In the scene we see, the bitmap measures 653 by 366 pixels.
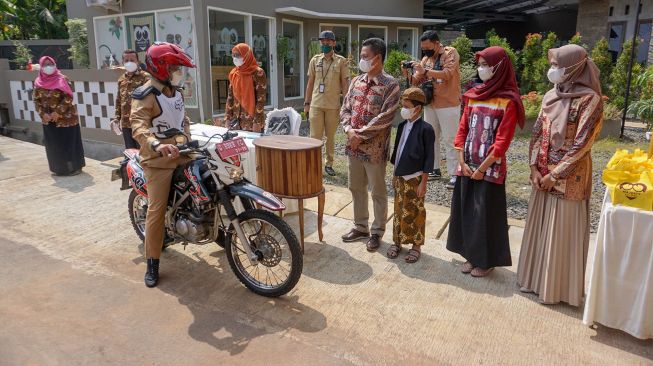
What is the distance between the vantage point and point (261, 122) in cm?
542

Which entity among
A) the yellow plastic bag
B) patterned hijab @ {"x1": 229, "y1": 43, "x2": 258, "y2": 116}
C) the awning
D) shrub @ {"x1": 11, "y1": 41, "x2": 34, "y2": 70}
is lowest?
the yellow plastic bag

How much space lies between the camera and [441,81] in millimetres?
5758

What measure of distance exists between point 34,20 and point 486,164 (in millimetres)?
21128

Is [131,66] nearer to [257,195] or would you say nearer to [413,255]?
[257,195]

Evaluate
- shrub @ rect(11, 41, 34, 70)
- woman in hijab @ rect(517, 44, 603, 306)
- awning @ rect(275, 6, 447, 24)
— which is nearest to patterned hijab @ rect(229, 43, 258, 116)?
woman in hijab @ rect(517, 44, 603, 306)

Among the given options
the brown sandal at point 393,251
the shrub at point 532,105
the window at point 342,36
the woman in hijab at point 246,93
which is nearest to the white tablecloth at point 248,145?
the woman in hijab at point 246,93

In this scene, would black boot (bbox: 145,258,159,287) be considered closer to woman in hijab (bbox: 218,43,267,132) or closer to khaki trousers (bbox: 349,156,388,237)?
khaki trousers (bbox: 349,156,388,237)

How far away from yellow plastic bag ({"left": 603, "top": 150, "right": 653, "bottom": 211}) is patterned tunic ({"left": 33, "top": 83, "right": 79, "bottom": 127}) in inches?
253

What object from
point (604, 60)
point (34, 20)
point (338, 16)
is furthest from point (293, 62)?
point (34, 20)

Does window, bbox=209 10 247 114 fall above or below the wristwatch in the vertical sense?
above

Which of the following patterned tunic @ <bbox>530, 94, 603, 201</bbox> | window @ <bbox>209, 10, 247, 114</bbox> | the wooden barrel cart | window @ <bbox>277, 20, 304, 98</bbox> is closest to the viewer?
patterned tunic @ <bbox>530, 94, 603, 201</bbox>

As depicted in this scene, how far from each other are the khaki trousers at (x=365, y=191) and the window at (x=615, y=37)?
11.8 metres

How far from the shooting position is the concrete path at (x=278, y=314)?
9.27 feet

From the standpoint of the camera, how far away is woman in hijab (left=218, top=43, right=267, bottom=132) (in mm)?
5125
